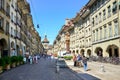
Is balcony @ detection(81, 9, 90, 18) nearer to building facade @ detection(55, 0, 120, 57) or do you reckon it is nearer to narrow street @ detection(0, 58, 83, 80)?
building facade @ detection(55, 0, 120, 57)

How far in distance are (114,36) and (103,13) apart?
7.77 m

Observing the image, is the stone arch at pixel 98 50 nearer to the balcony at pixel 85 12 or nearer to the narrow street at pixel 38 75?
the balcony at pixel 85 12

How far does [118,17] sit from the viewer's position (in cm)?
3669

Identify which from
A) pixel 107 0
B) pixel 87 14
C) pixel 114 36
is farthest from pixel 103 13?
pixel 87 14

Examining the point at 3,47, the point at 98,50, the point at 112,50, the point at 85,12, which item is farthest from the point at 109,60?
the point at 85,12

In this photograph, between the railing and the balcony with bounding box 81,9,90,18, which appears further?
the balcony with bounding box 81,9,90,18

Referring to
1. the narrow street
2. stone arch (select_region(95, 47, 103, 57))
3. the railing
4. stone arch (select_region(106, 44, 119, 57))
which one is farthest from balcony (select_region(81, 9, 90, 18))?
the narrow street

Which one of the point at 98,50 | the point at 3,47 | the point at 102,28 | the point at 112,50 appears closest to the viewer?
the point at 3,47

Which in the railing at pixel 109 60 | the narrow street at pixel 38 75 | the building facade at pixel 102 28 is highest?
the building facade at pixel 102 28

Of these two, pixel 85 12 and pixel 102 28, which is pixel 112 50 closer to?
pixel 102 28

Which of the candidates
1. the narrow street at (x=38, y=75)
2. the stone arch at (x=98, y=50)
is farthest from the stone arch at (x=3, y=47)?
the stone arch at (x=98, y=50)

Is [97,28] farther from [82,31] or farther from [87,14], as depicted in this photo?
[82,31]

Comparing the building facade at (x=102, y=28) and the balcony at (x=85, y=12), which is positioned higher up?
the balcony at (x=85, y=12)

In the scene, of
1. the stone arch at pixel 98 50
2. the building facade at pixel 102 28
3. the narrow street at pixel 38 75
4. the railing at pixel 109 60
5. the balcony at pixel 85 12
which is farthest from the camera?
the balcony at pixel 85 12
